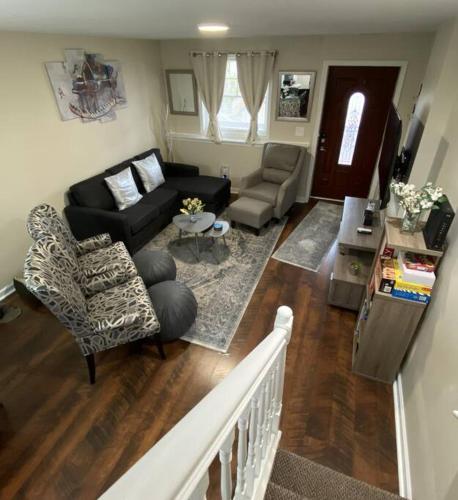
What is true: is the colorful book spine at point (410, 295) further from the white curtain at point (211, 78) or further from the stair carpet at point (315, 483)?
the white curtain at point (211, 78)

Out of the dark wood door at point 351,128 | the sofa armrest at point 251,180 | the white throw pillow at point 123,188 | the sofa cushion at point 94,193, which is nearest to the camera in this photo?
the sofa cushion at point 94,193

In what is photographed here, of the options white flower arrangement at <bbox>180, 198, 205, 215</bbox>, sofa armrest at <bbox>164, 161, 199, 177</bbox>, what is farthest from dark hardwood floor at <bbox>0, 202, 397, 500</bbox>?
sofa armrest at <bbox>164, 161, 199, 177</bbox>

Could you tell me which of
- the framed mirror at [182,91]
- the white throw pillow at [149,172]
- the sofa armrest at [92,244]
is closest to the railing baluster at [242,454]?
the sofa armrest at [92,244]

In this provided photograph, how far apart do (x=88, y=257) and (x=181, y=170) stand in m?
2.61

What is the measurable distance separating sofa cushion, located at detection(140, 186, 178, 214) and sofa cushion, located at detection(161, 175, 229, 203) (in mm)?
140

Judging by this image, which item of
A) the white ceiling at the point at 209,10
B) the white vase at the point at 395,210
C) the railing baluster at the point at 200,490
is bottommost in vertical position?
the white vase at the point at 395,210

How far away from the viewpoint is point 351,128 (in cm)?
451

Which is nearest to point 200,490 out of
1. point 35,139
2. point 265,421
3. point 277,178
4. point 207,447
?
point 207,447

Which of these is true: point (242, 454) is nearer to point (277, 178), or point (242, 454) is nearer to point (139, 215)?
point (139, 215)

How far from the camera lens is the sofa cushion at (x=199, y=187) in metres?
4.32

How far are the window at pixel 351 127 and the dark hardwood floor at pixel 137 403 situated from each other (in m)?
2.89

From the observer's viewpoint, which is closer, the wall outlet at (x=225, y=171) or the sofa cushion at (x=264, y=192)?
the sofa cushion at (x=264, y=192)

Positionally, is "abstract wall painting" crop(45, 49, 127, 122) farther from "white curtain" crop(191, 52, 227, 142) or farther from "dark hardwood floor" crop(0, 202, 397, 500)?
"dark hardwood floor" crop(0, 202, 397, 500)

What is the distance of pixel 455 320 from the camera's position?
1.51 m
